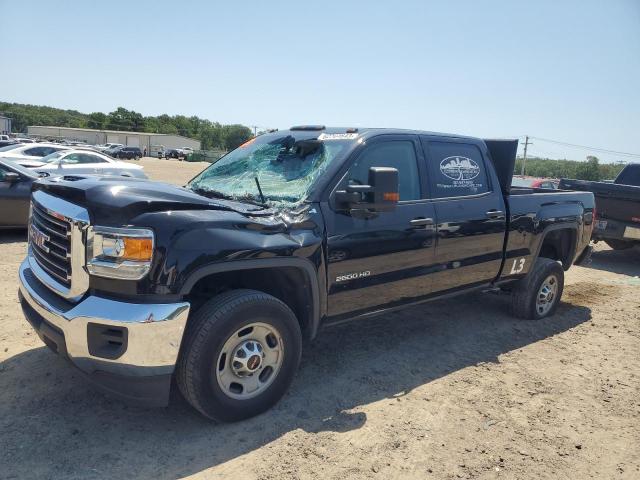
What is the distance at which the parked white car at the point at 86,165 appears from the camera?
1386 cm

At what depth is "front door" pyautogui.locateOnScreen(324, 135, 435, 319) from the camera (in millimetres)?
3621

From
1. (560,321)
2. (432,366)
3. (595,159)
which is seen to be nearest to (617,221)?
(560,321)

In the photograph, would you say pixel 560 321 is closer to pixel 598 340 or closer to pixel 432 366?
pixel 598 340

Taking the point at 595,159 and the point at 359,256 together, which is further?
the point at 595,159

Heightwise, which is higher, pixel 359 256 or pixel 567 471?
pixel 359 256

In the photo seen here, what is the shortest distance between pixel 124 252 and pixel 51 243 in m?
0.77


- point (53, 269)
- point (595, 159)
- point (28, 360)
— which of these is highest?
point (595, 159)

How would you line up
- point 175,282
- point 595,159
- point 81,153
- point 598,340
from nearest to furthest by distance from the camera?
point 175,282 → point 598,340 → point 81,153 → point 595,159

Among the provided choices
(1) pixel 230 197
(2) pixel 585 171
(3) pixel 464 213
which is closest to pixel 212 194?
(1) pixel 230 197

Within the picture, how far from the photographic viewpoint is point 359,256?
3.70 m

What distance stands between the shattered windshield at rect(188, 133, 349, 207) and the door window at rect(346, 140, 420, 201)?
195mm

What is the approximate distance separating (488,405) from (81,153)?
15.2 metres

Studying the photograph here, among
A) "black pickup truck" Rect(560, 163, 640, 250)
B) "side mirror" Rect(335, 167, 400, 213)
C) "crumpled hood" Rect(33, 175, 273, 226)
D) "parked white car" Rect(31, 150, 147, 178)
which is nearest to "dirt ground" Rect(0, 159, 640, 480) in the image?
"crumpled hood" Rect(33, 175, 273, 226)

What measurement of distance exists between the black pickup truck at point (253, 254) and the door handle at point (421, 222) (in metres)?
0.02
